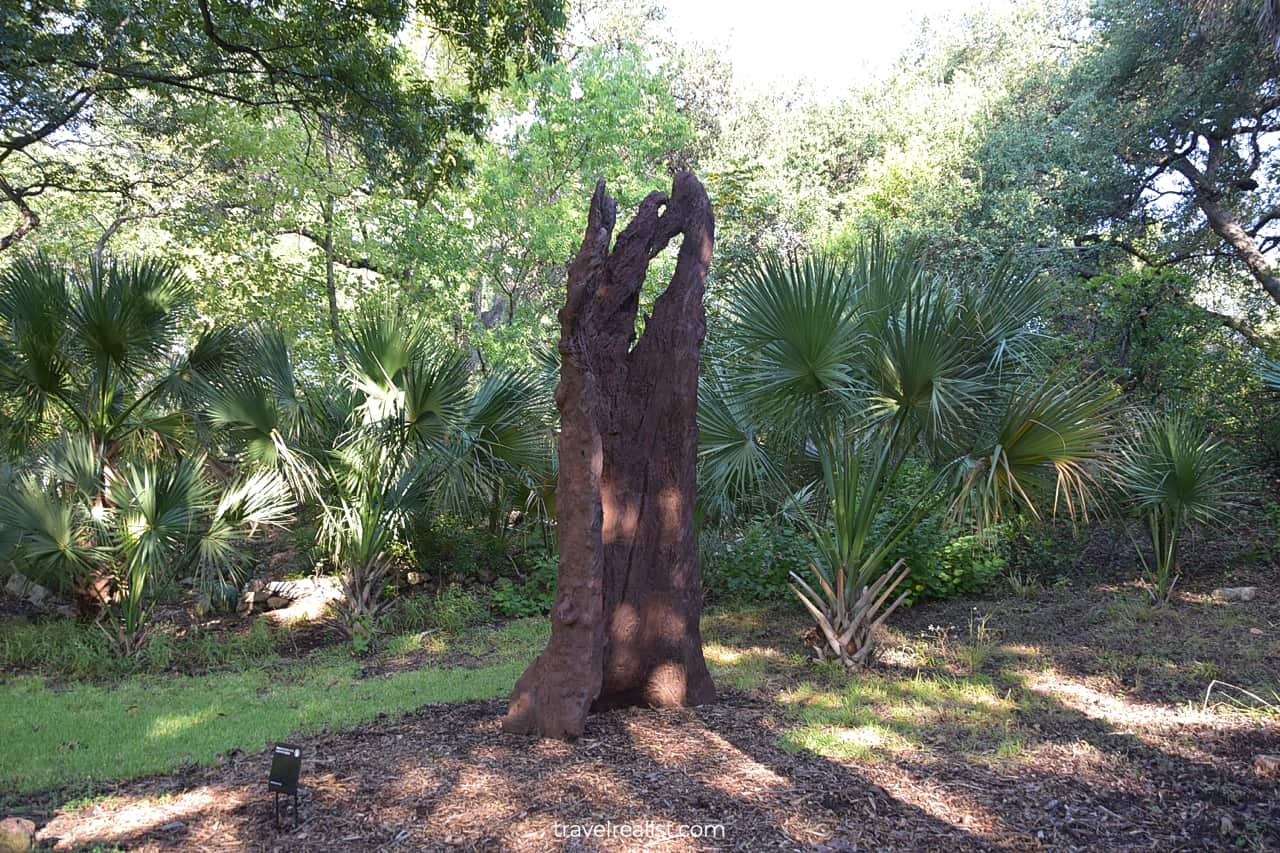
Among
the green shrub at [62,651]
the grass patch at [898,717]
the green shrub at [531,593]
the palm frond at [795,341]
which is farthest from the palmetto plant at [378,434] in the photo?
the grass patch at [898,717]

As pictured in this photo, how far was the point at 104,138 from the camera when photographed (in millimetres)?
15547

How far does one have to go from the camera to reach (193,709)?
648cm

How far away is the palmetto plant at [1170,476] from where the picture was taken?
324 inches

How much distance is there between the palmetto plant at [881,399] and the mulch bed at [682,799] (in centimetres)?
190

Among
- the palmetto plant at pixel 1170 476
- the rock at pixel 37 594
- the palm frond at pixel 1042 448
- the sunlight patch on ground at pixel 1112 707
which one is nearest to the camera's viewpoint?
the sunlight patch on ground at pixel 1112 707

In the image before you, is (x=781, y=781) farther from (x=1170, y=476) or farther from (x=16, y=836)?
(x=1170, y=476)

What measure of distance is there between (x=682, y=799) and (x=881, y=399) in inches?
136

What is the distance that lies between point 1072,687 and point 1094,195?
38.2 feet

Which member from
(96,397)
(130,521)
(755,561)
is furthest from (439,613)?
(96,397)

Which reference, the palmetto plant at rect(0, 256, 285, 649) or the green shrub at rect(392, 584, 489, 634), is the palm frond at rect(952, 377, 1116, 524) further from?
the palmetto plant at rect(0, 256, 285, 649)

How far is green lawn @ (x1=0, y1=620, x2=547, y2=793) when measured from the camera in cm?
502

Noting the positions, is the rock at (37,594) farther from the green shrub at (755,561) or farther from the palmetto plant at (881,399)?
the palmetto plant at (881,399)

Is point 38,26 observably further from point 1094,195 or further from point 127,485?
point 1094,195

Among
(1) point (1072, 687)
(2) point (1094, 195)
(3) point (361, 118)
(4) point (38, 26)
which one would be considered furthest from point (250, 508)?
(2) point (1094, 195)
